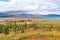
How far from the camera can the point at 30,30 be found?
1976 millimetres

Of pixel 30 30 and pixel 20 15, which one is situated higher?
pixel 20 15

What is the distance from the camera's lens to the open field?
193 cm

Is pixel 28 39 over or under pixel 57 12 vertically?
under

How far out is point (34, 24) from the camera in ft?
6.63

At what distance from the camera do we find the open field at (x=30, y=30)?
193 cm

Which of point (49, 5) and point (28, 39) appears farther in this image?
point (49, 5)

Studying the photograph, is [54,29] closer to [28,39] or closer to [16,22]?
[28,39]

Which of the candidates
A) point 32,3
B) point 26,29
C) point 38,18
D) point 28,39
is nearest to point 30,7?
point 32,3

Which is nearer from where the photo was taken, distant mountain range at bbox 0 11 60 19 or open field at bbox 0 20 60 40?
open field at bbox 0 20 60 40

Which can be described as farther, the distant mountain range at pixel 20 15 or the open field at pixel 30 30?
the distant mountain range at pixel 20 15

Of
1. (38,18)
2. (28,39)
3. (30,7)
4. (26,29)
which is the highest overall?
(30,7)

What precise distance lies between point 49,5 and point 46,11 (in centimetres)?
11

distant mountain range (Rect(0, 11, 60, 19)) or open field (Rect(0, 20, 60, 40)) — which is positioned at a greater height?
distant mountain range (Rect(0, 11, 60, 19))

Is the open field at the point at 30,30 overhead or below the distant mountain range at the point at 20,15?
below
